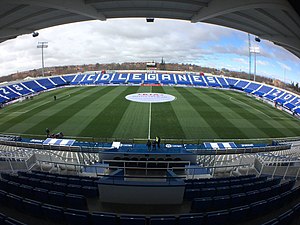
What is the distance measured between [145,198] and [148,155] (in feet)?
16.3

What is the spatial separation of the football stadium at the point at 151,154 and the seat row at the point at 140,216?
28 mm

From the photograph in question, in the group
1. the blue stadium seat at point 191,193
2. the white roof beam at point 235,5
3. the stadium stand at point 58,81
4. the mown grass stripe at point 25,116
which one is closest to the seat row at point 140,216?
the blue stadium seat at point 191,193

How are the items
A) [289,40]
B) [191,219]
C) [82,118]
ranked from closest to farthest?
[191,219]
[289,40]
[82,118]

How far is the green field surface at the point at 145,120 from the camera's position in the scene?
2150 cm

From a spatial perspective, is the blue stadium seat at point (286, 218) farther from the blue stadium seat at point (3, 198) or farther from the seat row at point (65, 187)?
the blue stadium seat at point (3, 198)

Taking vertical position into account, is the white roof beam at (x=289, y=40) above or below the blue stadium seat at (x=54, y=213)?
above

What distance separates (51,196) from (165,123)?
18.9 meters

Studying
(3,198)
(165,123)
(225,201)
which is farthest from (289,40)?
(165,123)

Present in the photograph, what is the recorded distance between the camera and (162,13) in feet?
36.4

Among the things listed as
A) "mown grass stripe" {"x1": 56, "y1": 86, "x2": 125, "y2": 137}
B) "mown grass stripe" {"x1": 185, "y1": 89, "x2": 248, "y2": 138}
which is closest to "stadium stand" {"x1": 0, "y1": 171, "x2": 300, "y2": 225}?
"mown grass stripe" {"x1": 56, "y1": 86, "x2": 125, "y2": 137}

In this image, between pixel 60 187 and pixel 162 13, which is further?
pixel 162 13

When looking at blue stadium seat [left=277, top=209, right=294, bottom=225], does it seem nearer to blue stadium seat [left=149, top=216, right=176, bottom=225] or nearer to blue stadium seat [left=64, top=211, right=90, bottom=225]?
blue stadium seat [left=149, top=216, right=176, bottom=225]

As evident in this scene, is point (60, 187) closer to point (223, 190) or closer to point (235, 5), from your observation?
point (223, 190)

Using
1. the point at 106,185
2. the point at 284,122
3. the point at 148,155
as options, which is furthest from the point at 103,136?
the point at 284,122
